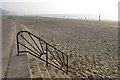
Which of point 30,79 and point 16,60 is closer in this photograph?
point 30,79

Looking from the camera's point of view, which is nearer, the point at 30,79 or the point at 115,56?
the point at 30,79

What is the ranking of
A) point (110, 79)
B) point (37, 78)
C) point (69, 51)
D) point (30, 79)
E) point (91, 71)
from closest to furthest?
point (30, 79)
point (37, 78)
point (110, 79)
point (91, 71)
point (69, 51)

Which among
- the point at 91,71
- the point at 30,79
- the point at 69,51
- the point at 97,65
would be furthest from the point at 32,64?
the point at 69,51

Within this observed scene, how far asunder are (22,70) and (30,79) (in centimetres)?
76

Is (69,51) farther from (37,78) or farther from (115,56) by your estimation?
(37,78)

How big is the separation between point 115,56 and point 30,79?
8.22 metres

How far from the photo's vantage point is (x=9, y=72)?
23.4ft

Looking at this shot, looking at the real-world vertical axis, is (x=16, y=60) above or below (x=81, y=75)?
above

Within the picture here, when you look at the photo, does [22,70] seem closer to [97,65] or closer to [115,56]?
[97,65]

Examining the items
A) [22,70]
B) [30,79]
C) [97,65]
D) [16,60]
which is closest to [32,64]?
[16,60]

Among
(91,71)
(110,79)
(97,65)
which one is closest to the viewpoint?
(110,79)

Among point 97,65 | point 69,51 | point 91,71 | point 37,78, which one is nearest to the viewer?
point 37,78

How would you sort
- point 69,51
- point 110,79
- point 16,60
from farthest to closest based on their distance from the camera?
1. point 69,51
2. point 110,79
3. point 16,60

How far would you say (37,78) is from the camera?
7105 mm
